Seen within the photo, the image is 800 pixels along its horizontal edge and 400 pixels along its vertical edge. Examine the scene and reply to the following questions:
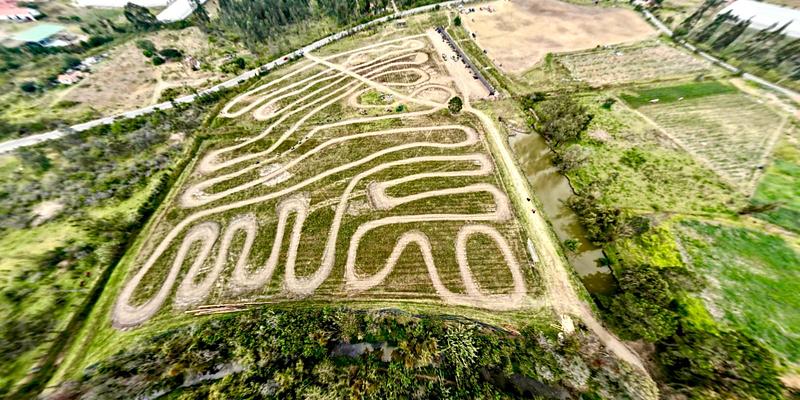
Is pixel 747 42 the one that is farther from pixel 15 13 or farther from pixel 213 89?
pixel 15 13

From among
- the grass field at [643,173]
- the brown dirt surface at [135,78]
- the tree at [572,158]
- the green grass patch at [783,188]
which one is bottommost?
the green grass patch at [783,188]

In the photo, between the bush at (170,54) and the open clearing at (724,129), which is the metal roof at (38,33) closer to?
the bush at (170,54)

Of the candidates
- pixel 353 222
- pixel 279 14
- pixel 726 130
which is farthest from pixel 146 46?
pixel 726 130

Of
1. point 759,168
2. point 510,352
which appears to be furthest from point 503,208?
point 759,168

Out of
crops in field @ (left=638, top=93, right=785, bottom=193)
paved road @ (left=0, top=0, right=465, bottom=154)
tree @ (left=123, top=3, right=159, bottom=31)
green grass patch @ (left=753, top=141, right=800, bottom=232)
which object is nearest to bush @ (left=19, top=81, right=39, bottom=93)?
paved road @ (left=0, top=0, right=465, bottom=154)

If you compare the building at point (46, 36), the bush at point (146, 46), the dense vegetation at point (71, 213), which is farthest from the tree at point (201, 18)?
the dense vegetation at point (71, 213)

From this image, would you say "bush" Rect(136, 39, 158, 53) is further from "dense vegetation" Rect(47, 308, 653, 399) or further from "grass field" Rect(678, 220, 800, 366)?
"grass field" Rect(678, 220, 800, 366)
